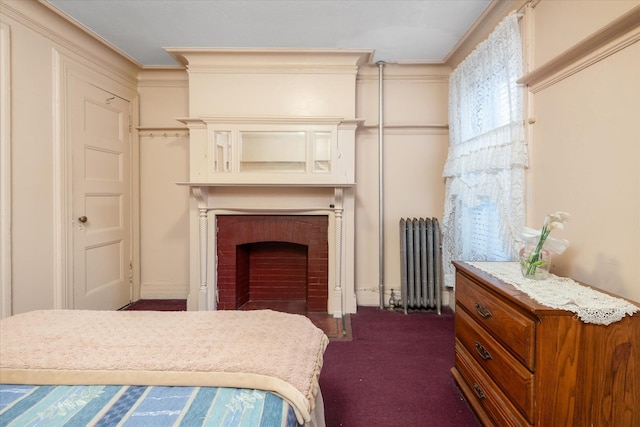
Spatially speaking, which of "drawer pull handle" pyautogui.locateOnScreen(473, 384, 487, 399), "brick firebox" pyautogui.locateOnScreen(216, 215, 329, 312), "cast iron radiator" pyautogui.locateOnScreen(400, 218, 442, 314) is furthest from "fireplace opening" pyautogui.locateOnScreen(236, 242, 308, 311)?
"drawer pull handle" pyautogui.locateOnScreen(473, 384, 487, 399)

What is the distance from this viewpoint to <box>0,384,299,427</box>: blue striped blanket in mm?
778

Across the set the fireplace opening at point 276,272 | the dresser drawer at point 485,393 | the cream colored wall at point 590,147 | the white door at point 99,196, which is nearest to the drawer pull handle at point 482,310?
the dresser drawer at point 485,393

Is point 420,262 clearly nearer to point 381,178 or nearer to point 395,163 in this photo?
point 381,178

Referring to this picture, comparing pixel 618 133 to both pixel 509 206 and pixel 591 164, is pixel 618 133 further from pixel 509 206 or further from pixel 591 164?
pixel 509 206

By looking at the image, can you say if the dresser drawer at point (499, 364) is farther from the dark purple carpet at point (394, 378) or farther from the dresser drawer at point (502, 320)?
the dark purple carpet at point (394, 378)

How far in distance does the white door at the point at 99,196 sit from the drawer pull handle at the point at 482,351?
3.14m

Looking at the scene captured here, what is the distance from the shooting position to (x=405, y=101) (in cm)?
323

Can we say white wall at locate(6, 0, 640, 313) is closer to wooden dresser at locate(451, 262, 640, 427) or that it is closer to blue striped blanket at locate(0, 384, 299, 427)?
wooden dresser at locate(451, 262, 640, 427)

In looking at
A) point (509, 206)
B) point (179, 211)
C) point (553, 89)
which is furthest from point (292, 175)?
point (553, 89)

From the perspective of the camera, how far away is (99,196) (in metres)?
2.89

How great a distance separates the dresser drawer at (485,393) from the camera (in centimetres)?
130

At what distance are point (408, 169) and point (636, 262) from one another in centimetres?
213

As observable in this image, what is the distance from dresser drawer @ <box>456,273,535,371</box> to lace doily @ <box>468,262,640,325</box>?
10cm

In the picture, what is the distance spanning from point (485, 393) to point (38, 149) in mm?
3352
